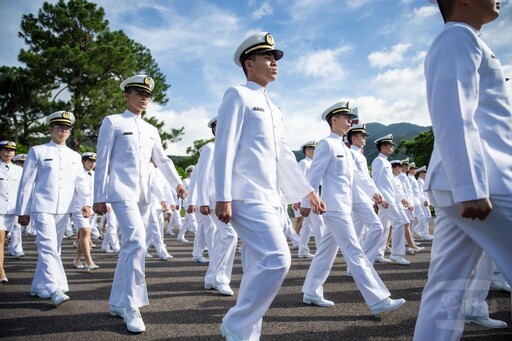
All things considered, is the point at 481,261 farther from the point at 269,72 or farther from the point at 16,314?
the point at 16,314

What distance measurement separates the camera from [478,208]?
74.3 inches

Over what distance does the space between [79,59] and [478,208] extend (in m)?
27.7

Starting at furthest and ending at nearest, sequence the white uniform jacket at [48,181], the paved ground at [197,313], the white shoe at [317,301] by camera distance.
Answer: the white uniform jacket at [48,181] < the white shoe at [317,301] < the paved ground at [197,313]

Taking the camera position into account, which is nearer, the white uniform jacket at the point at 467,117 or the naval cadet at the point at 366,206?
the white uniform jacket at the point at 467,117

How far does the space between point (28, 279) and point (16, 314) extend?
2.72 meters

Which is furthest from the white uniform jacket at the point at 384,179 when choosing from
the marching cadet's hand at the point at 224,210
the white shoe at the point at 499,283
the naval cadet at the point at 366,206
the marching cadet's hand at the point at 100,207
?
the marching cadet's hand at the point at 224,210

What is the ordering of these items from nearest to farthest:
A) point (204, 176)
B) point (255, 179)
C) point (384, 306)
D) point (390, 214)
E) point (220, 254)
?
point (255, 179), point (384, 306), point (220, 254), point (204, 176), point (390, 214)

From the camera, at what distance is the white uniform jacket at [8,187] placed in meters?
7.69

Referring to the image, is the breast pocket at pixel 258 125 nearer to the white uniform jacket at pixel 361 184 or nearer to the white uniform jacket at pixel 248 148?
the white uniform jacket at pixel 248 148

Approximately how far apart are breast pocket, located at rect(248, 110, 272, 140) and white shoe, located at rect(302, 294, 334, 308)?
2.54 meters

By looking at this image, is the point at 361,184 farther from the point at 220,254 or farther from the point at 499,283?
the point at 220,254

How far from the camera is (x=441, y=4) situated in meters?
2.35

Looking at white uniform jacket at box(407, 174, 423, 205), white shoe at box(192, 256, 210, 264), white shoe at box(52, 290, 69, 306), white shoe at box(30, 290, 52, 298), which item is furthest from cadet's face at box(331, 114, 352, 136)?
white uniform jacket at box(407, 174, 423, 205)

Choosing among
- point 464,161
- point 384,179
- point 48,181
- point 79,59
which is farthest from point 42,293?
point 79,59
